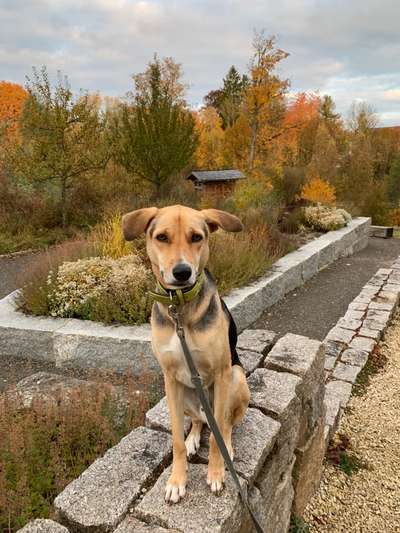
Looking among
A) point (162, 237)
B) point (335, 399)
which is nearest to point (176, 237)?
point (162, 237)

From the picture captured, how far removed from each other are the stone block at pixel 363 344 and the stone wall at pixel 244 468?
2280 mm

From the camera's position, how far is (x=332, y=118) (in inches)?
1486

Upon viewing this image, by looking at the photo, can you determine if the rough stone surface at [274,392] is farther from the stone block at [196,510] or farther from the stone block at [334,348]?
the stone block at [334,348]

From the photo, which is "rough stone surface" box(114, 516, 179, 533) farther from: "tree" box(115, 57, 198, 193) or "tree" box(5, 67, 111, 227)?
"tree" box(115, 57, 198, 193)

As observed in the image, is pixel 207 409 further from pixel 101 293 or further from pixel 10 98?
pixel 10 98

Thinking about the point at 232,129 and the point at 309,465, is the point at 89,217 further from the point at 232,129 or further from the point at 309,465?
the point at 232,129

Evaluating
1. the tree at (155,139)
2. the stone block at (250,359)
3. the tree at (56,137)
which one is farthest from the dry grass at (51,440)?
the tree at (155,139)

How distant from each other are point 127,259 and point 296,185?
382 inches

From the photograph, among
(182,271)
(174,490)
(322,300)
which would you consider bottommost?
(322,300)

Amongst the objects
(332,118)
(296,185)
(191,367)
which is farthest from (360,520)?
(332,118)

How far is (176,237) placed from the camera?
1698 millimetres

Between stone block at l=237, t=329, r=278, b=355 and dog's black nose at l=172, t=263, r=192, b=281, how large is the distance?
1622mm

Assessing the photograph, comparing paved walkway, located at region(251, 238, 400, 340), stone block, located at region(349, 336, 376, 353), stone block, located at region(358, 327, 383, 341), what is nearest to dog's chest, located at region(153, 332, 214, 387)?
stone block, located at region(349, 336, 376, 353)

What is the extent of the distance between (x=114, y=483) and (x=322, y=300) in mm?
5973
